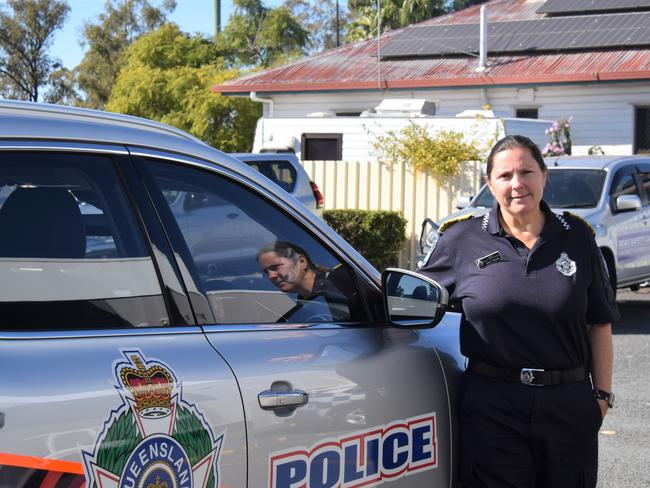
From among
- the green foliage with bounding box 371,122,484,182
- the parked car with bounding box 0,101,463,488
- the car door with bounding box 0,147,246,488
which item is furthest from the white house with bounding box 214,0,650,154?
the car door with bounding box 0,147,246,488

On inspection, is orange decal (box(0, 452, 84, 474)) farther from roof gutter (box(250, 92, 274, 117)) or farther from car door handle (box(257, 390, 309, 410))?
roof gutter (box(250, 92, 274, 117))

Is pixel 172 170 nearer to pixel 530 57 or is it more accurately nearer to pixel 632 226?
pixel 632 226

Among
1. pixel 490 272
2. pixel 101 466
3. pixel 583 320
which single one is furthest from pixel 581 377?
pixel 101 466

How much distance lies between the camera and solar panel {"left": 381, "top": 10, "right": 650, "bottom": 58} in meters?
21.8

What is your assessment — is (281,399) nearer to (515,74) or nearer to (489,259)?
(489,259)

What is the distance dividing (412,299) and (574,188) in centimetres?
879

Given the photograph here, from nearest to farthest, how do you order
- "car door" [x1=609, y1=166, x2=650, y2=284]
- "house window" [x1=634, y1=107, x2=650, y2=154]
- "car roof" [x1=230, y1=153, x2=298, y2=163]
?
"car door" [x1=609, y1=166, x2=650, y2=284]
"car roof" [x1=230, y1=153, x2=298, y2=163]
"house window" [x1=634, y1=107, x2=650, y2=154]

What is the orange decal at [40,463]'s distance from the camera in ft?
6.80

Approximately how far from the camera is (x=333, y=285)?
318 centimetres

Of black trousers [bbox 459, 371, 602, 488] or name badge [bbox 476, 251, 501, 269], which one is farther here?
name badge [bbox 476, 251, 501, 269]

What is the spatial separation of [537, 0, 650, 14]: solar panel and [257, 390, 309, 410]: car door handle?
21915 mm

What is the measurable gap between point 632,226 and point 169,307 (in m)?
9.87

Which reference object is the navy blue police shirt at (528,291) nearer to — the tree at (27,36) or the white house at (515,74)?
the white house at (515,74)

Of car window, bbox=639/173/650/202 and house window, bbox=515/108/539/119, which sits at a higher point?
house window, bbox=515/108/539/119
